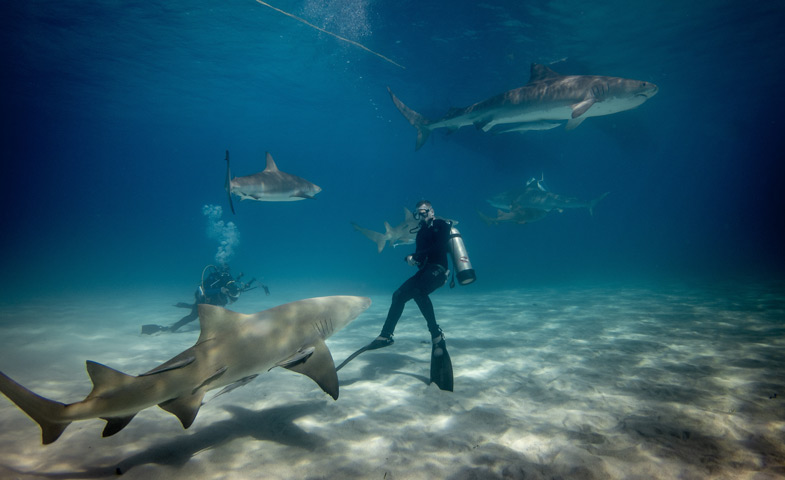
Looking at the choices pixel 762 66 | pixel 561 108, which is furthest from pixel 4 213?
pixel 762 66

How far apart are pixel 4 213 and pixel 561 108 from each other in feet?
367

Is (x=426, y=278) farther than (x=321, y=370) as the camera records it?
Yes

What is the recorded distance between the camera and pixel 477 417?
3654 mm

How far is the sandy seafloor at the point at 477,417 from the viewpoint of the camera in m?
2.71

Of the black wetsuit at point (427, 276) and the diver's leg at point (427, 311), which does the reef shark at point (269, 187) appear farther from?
the diver's leg at point (427, 311)

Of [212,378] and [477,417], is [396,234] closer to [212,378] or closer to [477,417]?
[477,417]

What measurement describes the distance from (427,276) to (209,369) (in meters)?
3.26

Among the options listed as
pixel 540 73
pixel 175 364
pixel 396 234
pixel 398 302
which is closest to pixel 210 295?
pixel 396 234

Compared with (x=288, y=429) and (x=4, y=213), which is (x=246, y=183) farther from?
(x=4, y=213)

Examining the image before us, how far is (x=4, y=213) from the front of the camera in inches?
2904

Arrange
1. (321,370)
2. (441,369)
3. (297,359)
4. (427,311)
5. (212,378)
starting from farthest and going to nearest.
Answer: (427,311) < (441,369) < (321,370) < (297,359) < (212,378)

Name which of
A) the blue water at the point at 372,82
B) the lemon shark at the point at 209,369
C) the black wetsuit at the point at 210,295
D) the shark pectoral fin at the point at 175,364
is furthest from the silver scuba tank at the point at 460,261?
the blue water at the point at 372,82

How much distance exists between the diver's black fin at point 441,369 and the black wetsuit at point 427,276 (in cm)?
39

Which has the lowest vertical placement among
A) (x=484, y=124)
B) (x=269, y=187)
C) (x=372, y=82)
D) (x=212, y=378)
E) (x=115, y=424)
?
(x=115, y=424)
